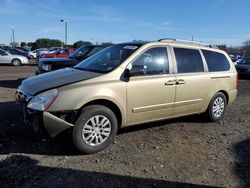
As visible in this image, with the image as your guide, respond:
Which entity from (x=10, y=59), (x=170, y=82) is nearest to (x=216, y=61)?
(x=170, y=82)

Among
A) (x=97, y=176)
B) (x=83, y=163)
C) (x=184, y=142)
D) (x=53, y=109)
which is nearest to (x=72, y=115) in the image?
(x=53, y=109)

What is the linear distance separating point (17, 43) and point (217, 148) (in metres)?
95.8

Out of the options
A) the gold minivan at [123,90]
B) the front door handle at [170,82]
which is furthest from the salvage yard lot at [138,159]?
the front door handle at [170,82]

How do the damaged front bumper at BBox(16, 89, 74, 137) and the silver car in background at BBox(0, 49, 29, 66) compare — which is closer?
the damaged front bumper at BBox(16, 89, 74, 137)

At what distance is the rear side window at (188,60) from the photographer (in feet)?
19.1

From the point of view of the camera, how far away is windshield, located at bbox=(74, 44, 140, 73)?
5176 mm

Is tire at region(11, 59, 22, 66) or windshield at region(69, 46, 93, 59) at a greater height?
windshield at region(69, 46, 93, 59)

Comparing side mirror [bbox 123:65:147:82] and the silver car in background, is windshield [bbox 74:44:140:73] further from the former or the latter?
the silver car in background

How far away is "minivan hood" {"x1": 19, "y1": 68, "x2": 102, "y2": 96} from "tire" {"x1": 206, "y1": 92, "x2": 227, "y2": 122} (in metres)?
2.92

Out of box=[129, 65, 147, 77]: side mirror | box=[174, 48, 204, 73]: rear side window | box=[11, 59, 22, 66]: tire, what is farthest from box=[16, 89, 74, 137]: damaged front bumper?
box=[11, 59, 22, 66]: tire

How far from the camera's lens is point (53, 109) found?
4.32 meters

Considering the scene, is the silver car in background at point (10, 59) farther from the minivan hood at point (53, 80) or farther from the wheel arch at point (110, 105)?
the wheel arch at point (110, 105)

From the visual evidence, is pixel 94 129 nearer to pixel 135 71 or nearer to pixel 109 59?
pixel 135 71

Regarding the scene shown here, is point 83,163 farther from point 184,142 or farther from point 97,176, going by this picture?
point 184,142
